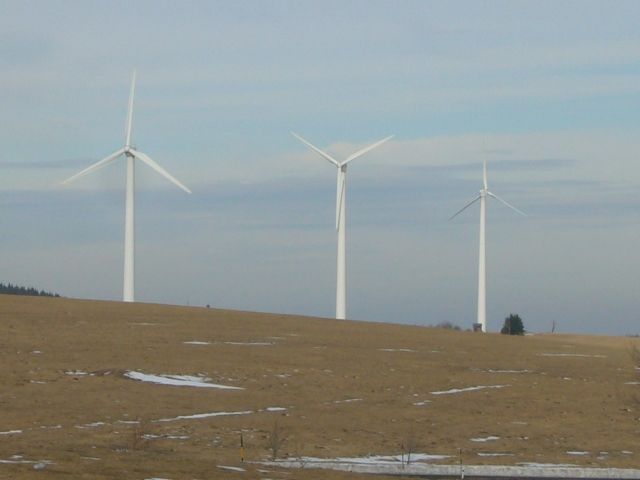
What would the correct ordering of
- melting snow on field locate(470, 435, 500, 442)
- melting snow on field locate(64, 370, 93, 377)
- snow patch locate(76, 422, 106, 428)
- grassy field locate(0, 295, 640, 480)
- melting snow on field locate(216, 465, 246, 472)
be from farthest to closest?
melting snow on field locate(64, 370, 93, 377) → melting snow on field locate(470, 435, 500, 442) → snow patch locate(76, 422, 106, 428) → grassy field locate(0, 295, 640, 480) → melting snow on field locate(216, 465, 246, 472)

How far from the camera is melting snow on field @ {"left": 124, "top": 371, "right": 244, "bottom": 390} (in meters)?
51.5

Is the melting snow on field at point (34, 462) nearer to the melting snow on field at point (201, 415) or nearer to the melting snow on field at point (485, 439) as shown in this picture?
the melting snow on field at point (201, 415)

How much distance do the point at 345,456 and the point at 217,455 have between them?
165 inches

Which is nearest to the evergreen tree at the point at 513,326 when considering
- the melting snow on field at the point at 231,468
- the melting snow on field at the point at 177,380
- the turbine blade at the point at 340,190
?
the turbine blade at the point at 340,190

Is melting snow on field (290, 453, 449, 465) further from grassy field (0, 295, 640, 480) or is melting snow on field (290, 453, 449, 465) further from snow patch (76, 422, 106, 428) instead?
snow patch (76, 422, 106, 428)

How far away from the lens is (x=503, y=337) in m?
95.1

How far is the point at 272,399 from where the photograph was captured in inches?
1946

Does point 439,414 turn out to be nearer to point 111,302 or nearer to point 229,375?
point 229,375

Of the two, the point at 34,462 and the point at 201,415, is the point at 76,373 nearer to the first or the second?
the point at 201,415

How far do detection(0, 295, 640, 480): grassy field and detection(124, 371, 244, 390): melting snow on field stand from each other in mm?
557

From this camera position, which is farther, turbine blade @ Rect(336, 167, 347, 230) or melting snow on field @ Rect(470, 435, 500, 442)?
turbine blade @ Rect(336, 167, 347, 230)

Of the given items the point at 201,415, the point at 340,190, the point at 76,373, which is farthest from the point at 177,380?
the point at 340,190

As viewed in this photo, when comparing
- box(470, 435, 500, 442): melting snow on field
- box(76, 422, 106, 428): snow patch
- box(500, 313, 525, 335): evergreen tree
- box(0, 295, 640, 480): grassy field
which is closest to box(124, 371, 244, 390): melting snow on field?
box(0, 295, 640, 480): grassy field

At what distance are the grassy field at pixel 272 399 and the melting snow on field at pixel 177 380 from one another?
0.56 meters
